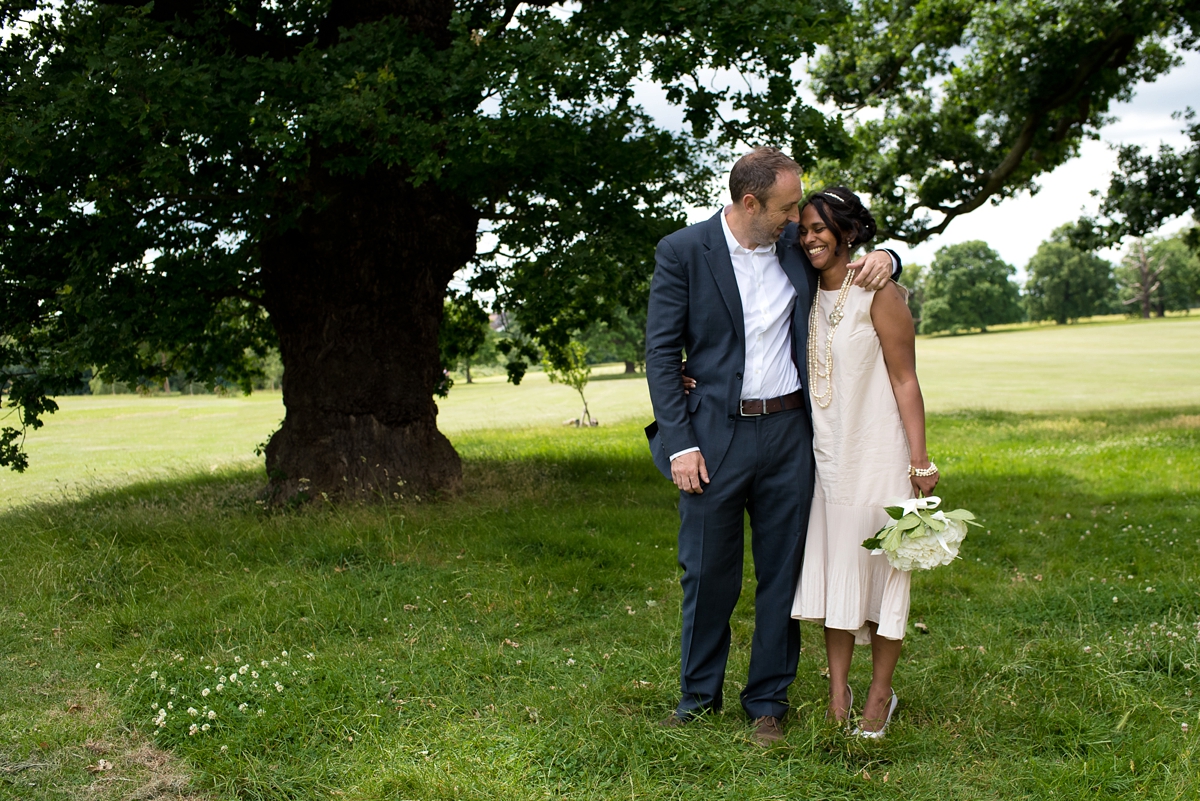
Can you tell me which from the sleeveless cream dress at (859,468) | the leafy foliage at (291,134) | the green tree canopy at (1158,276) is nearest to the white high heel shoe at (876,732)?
the sleeveless cream dress at (859,468)

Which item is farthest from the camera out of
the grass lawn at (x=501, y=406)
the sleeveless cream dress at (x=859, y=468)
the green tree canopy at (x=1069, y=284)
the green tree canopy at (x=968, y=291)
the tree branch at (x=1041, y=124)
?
the green tree canopy at (x=1069, y=284)

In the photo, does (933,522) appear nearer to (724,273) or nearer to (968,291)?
(724,273)

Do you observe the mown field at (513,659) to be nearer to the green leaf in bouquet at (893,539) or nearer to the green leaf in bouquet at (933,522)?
the green leaf in bouquet at (893,539)

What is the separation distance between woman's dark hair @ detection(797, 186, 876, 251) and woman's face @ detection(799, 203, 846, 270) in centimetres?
2

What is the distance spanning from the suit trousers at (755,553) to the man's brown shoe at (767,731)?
0.05 m

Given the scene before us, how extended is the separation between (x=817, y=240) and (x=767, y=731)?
6.83 ft

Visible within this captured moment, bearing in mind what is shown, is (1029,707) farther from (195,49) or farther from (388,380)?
(195,49)

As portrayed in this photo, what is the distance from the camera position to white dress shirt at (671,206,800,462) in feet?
12.6

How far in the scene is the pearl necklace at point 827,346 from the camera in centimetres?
375

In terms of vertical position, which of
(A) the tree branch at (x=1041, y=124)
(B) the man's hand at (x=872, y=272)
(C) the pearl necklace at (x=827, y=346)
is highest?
(A) the tree branch at (x=1041, y=124)

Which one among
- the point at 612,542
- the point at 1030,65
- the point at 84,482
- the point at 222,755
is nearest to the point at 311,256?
the point at 612,542

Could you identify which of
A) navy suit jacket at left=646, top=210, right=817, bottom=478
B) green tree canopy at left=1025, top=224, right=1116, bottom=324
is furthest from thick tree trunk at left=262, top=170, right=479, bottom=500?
green tree canopy at left=1025, top=224, right=1116, bottom=324

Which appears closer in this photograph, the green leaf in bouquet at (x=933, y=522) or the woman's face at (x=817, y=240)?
the green leaf in bouquet at (x=933, y=522)

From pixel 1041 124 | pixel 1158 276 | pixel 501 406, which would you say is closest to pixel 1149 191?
pixel 1041 124
